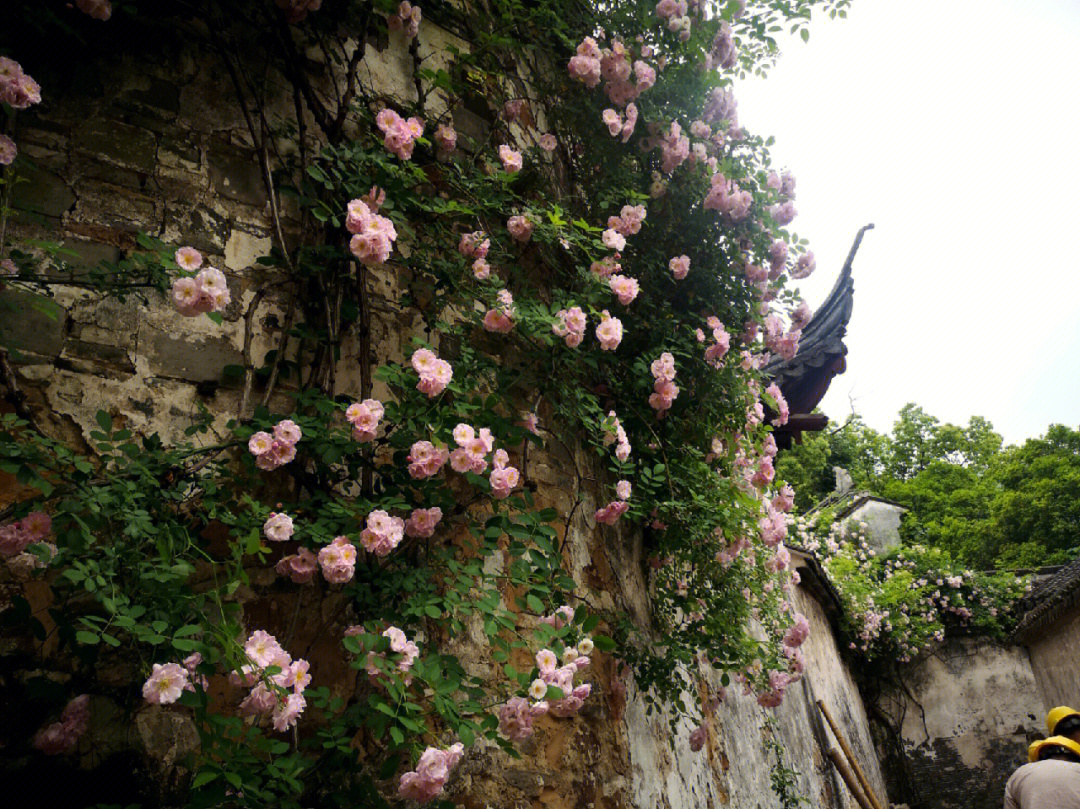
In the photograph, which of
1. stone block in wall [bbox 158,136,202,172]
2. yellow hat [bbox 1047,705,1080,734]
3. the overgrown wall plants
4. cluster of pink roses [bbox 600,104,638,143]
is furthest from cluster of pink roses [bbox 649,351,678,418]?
yellow hat [bbox 1047,705,1080,734]

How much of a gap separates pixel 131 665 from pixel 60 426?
67 centimetres

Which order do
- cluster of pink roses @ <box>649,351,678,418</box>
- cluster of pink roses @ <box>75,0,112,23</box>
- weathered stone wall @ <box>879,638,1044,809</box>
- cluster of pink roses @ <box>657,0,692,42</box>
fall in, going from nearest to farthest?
cluster of pink roses @ <box>75,0,112,23</box>
cluster of pink roses @ <box>649,351,678,418</box>
cluster of pink roses @ <box>657,0,692,42</box>
weathered stone wall @ <box>879,638,1044,809</box>

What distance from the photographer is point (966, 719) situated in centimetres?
1356

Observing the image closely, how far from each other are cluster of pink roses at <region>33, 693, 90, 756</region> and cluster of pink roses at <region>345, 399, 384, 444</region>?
928mm

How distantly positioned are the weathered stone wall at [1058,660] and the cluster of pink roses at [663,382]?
11.2m

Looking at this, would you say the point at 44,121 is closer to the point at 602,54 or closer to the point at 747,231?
the point at 602,54

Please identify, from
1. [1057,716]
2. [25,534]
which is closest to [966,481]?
[1057,716]

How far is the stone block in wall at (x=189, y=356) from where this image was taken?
2188 mm

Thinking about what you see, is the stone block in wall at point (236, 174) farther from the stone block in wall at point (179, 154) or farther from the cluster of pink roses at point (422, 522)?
the cluster of pink roses at point (422, 522)

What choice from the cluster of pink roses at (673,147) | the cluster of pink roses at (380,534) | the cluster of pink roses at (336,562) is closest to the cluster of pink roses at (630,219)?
the cluster of pink roses at (673,147)

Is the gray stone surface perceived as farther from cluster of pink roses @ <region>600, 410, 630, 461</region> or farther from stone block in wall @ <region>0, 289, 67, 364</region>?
cluster of pink roses @ <region>600, 410, 630, 461</region>

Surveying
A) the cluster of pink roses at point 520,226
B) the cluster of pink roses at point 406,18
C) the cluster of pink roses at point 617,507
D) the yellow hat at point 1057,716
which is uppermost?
the cluster of pink roses at point 406,18

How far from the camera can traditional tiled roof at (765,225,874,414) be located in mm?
6891

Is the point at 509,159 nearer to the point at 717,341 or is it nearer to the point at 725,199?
the point at 725,199
